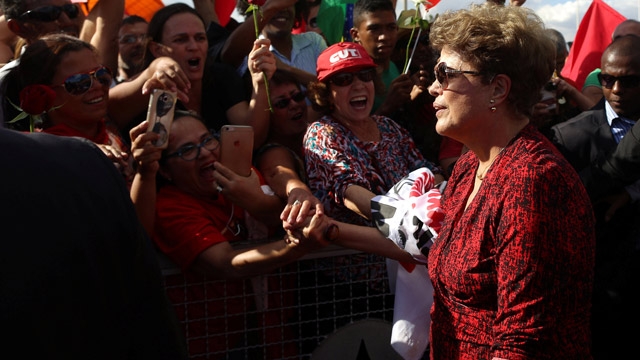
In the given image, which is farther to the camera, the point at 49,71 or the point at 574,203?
the point at 49,71

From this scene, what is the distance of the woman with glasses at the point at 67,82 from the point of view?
10.6ft

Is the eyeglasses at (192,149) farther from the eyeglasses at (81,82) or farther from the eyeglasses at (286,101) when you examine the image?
the eyeglasses at (286,101)

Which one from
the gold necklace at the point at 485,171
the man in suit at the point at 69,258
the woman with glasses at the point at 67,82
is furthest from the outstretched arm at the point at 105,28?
the man in suit at the point at 69,258

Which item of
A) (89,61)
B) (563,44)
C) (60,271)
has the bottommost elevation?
(563,44)

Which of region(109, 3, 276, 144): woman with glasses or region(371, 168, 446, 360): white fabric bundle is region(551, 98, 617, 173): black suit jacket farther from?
region(109, 3, 276, 144): woman with glasses

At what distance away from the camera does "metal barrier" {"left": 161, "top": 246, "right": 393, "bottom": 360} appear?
3.04 m

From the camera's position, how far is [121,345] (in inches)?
53.6

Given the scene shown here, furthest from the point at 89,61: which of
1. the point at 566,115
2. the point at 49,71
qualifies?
the point at 566,115

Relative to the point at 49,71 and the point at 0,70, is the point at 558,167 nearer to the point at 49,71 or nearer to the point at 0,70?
the point at 49,71

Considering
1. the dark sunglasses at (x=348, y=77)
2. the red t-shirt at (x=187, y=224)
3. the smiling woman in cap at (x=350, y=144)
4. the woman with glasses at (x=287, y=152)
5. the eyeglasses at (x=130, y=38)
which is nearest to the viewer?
the woman with glasses at (x=287, y=152)

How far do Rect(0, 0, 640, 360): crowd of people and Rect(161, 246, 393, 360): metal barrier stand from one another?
0.09 ft

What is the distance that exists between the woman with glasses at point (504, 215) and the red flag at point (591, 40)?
5170 millimetres

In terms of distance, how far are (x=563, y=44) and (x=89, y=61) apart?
4.70 m

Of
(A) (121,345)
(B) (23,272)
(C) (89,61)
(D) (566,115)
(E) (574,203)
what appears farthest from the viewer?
(D) (566,115)
